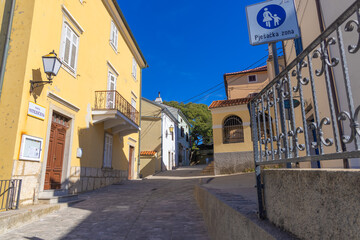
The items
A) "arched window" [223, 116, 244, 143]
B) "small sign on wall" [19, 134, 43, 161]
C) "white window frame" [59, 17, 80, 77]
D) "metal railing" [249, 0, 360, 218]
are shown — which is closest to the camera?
"metal railing" [249, 0, 360, 218]

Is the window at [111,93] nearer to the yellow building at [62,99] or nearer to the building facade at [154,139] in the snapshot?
the yellow building at [62,99]

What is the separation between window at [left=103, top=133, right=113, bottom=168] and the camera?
37.5ft

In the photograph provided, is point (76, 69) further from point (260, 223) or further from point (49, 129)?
point (260, 223)

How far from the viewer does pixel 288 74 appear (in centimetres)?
190

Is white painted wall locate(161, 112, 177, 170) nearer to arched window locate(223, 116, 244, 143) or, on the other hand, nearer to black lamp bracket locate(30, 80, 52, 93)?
arched window locate(223, 116, 244, 143)

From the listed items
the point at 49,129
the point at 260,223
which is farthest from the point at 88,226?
the point at 260,223

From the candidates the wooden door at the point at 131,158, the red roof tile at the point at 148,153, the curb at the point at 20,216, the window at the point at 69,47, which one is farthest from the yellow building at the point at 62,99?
the red roof tile at the point at 148,153

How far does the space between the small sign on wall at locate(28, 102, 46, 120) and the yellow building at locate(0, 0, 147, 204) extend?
28 millimetres

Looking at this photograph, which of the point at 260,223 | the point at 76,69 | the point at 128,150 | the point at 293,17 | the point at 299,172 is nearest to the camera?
the point at 299,172

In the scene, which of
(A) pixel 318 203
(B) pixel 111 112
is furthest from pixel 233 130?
(A) pixel 318 203

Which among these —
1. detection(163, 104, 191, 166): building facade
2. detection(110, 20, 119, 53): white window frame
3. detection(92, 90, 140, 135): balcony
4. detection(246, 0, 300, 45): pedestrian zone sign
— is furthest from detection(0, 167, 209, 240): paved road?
detection(163, 104, 191, 166): building facade

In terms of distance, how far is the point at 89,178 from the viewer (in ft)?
Answer: 32.0

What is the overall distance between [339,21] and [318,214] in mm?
1067

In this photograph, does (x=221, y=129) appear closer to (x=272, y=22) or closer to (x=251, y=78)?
(x=272, y=22)
